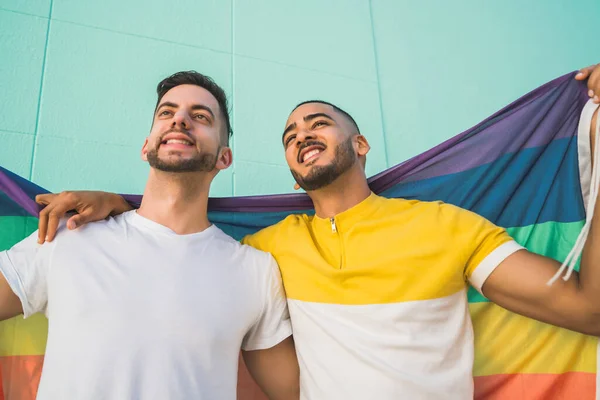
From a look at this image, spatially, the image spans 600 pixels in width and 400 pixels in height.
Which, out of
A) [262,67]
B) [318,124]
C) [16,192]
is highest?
[262,67]

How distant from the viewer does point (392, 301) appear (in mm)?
992

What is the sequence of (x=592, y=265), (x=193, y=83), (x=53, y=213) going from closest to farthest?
(x=592, y=265) → (x=53, y=213) → (x=193, y=83)

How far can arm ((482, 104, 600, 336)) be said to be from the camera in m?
0.91

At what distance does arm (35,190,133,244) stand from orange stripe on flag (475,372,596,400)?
3.46 ft

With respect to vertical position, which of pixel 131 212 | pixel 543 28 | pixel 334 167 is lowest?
pixel 131 212

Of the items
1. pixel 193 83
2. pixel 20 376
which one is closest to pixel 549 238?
pixel 193 83

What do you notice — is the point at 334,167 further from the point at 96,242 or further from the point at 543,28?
the point at 543,28

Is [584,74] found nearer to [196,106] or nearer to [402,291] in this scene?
[402,291]

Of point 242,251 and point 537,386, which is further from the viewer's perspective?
point 242,251

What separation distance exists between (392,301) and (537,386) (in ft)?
1.41

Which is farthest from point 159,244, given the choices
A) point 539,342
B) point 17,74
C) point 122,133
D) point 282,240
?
point 17,74

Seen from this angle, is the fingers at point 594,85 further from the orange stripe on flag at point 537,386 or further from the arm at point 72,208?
the arm at point 72,208

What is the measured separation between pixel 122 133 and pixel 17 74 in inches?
17.3

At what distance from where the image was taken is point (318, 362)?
988 mm
